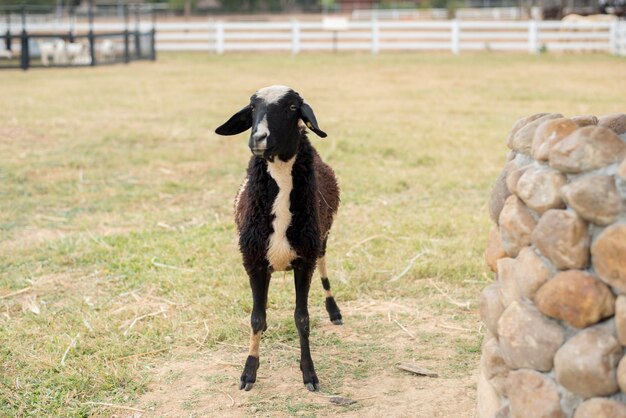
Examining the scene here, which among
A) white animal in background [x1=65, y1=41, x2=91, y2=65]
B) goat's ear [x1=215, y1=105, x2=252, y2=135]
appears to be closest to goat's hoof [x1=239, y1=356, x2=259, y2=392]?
goat's ear [x1=215, y1=105, x2=252, y2=135]

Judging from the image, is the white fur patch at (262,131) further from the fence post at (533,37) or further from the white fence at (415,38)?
the fence post at (533,37)

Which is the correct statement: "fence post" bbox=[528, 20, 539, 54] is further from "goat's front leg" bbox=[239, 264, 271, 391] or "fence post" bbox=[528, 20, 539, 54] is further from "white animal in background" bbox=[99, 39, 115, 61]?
"goat's front leg" bbox=[239, 264, 271, 391]

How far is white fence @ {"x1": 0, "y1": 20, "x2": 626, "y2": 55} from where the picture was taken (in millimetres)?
29672

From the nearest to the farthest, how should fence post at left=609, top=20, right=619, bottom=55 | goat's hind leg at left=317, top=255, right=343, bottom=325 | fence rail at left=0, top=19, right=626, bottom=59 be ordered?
goat's hind leg at left=317, top=255, right=343, bottom=325, fence post at left=609, top=20, right=619, bottom=55, fence rail at left=0, top=19, right=626, bottom=59

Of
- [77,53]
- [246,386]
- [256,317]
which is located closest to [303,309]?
[256,317]

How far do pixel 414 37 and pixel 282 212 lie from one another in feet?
92.2

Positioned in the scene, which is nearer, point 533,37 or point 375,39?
point 533,37

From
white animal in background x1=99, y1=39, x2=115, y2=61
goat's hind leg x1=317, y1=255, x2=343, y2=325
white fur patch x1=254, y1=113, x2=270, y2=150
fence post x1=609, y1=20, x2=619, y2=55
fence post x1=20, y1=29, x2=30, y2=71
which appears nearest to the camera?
white fur patch x1=254, y1=113, x2=270, y2=150

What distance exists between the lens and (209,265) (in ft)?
22.4

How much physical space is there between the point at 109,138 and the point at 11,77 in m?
11.4

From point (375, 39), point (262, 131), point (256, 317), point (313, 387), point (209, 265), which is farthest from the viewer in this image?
point (375, 39)

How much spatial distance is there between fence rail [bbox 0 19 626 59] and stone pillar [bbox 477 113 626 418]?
27326mm

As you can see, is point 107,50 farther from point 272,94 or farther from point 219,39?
point 272,94

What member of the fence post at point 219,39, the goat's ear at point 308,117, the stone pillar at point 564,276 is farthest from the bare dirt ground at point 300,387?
the fence post at point 219,39
